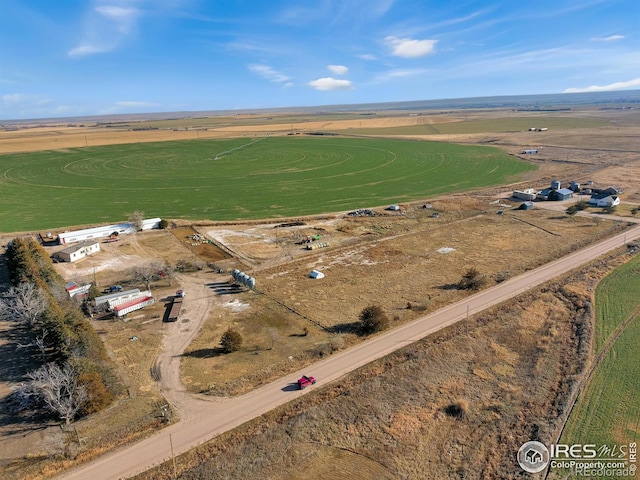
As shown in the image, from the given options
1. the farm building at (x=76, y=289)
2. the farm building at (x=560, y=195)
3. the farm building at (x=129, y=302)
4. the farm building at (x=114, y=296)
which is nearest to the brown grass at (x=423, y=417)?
the farm building at (x=129, y=302)

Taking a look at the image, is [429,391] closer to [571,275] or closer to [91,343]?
[91,343]

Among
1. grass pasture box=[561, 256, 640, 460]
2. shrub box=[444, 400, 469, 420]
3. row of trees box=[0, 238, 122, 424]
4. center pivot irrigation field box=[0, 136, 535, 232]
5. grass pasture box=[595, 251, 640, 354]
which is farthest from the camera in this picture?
center pivot irrigation field box=[0, 136, 535, 232]

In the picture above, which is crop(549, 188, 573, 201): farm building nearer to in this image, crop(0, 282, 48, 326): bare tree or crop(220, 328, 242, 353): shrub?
crop(220, 328, 242, 353): shrub

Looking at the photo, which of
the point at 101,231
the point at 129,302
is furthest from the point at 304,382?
the point at 101,231

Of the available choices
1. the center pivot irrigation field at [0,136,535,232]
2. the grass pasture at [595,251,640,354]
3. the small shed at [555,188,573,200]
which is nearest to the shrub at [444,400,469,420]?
the grass pasture at [595,251,640,354]

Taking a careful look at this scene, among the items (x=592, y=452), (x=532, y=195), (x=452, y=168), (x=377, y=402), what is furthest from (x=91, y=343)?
(x=452, y=168)

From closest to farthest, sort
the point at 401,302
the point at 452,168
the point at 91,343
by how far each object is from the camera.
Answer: the point at 91,343 → the point at 401,302 → the point at 452,168
